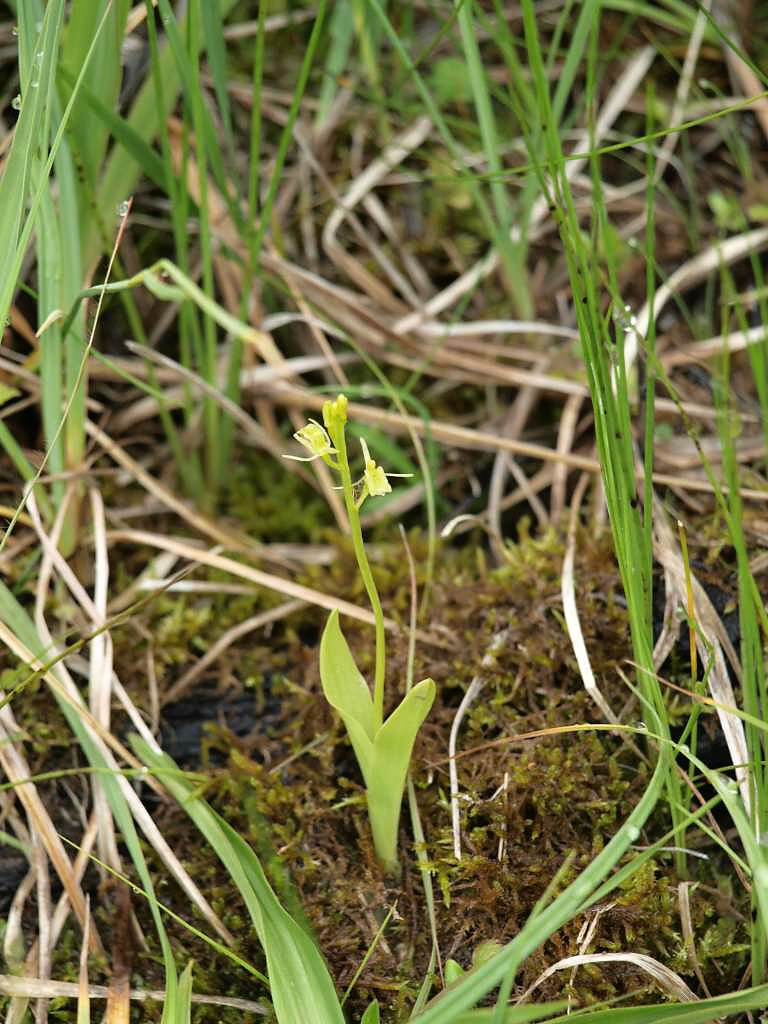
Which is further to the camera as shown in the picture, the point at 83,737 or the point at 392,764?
the point at 83,737

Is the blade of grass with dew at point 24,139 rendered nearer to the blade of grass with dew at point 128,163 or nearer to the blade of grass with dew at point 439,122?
the blade of grass with dew at point 128,163

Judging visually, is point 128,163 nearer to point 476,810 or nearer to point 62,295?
point 62,295

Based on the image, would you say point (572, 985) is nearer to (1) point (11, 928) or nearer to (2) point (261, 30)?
(1) point (11, 928)

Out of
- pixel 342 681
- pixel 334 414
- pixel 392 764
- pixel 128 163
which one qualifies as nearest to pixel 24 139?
pixel 128 163

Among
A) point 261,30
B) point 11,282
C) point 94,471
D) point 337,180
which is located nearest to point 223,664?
point 94,471

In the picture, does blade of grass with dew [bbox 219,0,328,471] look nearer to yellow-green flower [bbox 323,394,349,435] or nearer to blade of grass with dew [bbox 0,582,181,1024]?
blade of grass with dew [bbox 0,582,181,1024]

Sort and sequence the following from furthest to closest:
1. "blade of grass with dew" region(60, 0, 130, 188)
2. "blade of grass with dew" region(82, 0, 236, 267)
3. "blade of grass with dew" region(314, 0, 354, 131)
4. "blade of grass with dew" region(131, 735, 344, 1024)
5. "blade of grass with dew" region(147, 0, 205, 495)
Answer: "blade of grass with dew" region(314, 0, 354, 131), "blade of grass with dew" region(82, 0, 236, 267), "blade of grass with dew" region(147, 0, 205, 495), "blade of grass with dew" region(60, 0, 130, 188), "blade of grass with dew" region(131, 735, 344, 1024)

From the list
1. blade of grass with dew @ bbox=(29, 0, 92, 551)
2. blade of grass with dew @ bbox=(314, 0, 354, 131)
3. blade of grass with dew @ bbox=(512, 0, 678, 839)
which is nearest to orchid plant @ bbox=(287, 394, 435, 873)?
blade of grass with dew @ bbox=(512, 0, 678, 839)
